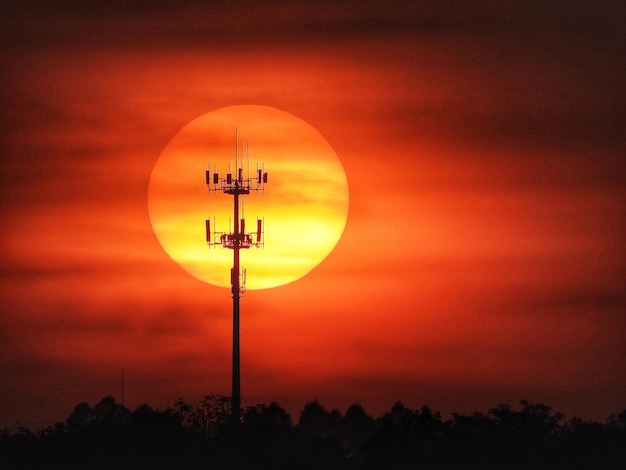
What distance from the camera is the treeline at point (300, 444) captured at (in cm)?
8488

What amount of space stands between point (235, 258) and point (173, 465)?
74.3ft

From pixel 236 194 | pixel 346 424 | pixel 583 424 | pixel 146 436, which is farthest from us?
pixel 346 424

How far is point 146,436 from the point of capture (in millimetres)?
89000

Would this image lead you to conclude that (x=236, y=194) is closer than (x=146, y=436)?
No

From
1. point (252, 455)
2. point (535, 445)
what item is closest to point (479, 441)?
point (535, 445)

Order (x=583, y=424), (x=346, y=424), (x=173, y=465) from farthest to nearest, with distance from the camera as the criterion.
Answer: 1. (x=346, y=424)
2. (x=583, y=424)
3. (x=173, y=465)

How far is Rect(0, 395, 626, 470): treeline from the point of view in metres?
84.9

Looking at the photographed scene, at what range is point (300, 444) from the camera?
88.4 metres

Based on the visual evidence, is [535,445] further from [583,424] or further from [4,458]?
[4,458]

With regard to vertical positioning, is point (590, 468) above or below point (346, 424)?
below

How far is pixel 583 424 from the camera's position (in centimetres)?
9475

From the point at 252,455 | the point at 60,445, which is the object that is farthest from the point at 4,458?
the point at 252,455

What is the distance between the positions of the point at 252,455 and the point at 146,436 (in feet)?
19.9

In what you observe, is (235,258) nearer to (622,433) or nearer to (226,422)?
(226,422)
